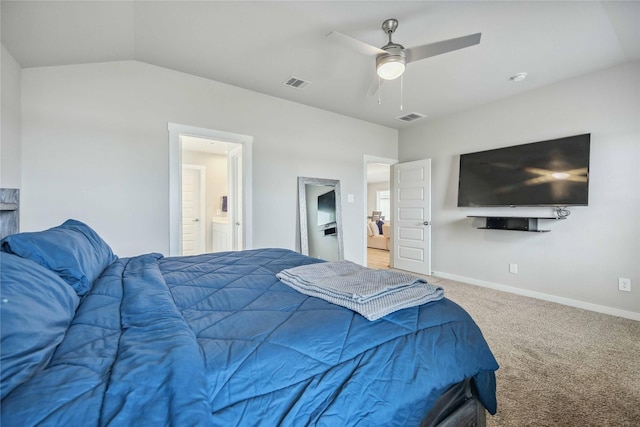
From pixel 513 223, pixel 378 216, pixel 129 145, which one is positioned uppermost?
pixel 129 145

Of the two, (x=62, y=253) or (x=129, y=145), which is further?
(x=129, y=145)

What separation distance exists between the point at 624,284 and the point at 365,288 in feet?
11.6

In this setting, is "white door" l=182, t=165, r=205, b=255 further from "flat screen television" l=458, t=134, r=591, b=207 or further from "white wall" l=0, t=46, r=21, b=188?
"flat screen television" l=458, t=134, r=591, b=207

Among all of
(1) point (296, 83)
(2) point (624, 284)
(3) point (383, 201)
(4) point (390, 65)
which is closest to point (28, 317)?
(4) point (390, 65)

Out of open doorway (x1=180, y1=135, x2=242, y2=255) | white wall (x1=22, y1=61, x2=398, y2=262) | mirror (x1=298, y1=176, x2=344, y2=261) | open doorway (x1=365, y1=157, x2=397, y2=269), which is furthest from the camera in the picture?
open doorway (x1=180, y1=135, x2=242, y2=255)

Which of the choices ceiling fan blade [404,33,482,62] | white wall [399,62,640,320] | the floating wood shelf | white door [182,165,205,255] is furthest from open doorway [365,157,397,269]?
white door [182,165,205,255]

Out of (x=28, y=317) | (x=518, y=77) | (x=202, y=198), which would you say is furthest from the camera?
(x=202, y=198)

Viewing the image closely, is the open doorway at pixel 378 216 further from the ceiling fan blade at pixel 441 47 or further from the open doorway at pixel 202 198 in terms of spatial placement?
the open doorway at pixel 202 198

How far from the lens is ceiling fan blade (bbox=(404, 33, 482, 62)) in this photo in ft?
6.31

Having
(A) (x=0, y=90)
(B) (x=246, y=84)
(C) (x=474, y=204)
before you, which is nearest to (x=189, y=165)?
(B) (x=246, y=84)

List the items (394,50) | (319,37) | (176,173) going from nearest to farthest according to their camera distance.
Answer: (394,50), (319,37), (176,173)

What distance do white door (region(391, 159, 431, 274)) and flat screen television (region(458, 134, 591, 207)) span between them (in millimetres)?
621

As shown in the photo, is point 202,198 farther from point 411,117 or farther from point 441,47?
point 441,47

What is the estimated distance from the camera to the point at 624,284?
2920mm
